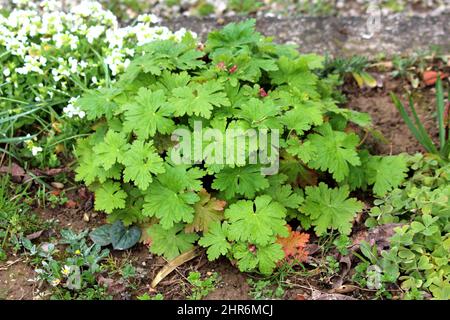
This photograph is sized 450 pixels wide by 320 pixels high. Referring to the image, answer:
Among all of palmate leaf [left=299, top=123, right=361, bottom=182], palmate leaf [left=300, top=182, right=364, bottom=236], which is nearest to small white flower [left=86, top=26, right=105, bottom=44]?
palmate leaf [left=299, top=123, right=361, bottom=182]

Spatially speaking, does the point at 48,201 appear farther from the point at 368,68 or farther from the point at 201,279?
the point at 368,68

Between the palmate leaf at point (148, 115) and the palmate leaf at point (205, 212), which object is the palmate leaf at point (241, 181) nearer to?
the palmate leaf at point (205, 212)

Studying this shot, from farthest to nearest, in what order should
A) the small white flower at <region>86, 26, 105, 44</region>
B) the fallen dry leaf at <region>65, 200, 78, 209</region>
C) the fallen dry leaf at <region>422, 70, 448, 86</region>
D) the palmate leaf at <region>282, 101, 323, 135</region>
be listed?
the fallen dry leaf at <region>422, 70, 448, 86</region>, the small white flower at <region>86, 26, 105, 44</region>, the fallen dry leaf at <region>65, 200, 78, 209</region>, the palmate leaf at <region>282, 101, 323, 135</region>

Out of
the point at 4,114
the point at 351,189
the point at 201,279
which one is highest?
the point at 4,114

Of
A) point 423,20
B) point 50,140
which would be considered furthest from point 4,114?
point 423,20

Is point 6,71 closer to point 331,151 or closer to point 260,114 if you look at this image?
point 260,114

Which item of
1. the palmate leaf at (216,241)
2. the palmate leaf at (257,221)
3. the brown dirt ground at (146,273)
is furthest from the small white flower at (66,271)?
the palmate leaf at (257,221)

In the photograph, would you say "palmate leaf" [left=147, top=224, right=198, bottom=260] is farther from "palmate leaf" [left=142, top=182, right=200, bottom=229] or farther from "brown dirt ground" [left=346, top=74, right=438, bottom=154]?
"brown dirt ground" [left=346, top=74, right=438, bottom=154]
